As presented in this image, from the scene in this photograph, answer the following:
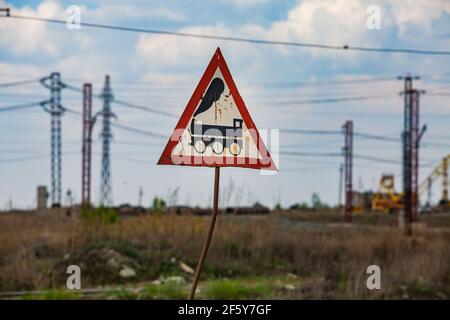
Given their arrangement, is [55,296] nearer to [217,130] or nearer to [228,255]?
[228,255]

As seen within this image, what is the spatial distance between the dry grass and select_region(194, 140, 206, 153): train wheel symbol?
10264mm

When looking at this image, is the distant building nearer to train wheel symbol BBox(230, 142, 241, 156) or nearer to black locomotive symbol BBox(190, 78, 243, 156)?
black locomotive symbol BBox(190, 78, 243, 156)

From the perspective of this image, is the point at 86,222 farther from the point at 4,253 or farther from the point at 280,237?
the point at 280,237

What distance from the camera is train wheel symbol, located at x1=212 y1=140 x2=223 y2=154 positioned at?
7547 mm

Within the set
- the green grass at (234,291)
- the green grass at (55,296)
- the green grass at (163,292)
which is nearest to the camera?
the green grass at (55,296)

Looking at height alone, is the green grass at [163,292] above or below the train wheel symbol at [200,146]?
below

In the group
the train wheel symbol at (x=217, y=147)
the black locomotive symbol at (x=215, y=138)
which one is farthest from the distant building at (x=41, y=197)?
the train wheel symbol at (x=217, y=147)

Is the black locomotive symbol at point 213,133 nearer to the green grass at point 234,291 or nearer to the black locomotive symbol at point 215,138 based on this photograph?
the black locomotive symbol at point 215,138

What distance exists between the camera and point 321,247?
2622 centimetres

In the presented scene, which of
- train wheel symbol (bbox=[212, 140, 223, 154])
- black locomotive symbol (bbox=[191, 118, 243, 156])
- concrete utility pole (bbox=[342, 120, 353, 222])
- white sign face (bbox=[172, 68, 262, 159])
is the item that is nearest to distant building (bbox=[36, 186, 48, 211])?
concrete utility pole (bbox=[342, 120, 353, 222])

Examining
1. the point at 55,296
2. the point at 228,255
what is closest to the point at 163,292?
the point at 55,296

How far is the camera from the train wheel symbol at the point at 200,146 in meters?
7.56

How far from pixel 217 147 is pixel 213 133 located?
0.46ft
